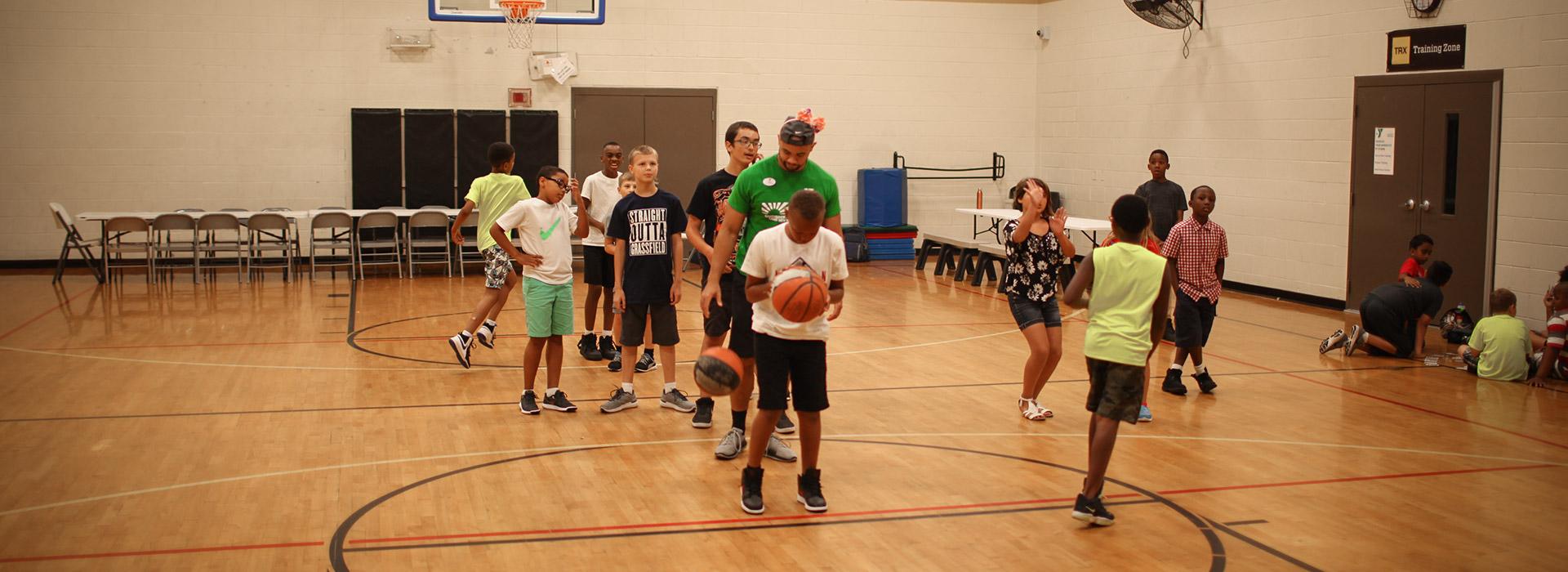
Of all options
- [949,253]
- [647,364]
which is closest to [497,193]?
[647,364]

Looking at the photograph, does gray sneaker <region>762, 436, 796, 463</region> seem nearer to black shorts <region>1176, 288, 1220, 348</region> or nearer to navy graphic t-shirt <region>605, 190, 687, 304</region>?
navy graphic t-shirt <region>605, 190, 687, 304</region>

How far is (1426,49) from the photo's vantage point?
11555 mm

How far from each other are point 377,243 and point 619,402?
903 cm

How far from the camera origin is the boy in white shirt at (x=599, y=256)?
28.7 feet

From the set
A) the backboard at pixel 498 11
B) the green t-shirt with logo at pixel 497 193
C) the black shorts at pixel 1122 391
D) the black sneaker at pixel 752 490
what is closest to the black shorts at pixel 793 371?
the black sneaker at pixel 752 490

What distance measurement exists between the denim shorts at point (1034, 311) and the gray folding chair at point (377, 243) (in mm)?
10200

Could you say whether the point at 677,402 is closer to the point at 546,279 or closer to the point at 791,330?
the point at 546,279

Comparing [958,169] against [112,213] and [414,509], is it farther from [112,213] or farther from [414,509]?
[414,509]

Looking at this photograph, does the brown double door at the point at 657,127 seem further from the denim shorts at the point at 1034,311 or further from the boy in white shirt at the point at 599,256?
the denim shorts at the point at 1034,311

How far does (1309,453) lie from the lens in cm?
652

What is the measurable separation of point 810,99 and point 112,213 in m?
9.47

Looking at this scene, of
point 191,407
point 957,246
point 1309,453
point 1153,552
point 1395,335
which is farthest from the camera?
point 957,246

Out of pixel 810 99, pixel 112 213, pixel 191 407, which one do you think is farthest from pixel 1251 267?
pixel 112 213

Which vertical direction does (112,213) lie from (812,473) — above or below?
above
